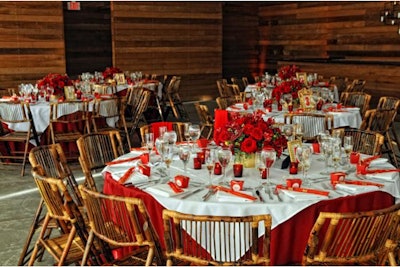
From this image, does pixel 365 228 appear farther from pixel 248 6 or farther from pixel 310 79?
pixel 248 6

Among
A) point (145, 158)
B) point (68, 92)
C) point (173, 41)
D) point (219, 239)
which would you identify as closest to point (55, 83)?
point (68, 92)

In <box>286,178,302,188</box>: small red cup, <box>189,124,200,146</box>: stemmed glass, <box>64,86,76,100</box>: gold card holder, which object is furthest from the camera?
<box>64,86,76,100</box>: gold card holder

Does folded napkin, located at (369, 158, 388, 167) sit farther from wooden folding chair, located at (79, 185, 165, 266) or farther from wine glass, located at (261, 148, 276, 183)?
wooden folding chair, located at (79, 185, 165, 266)

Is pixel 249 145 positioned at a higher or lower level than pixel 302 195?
higher

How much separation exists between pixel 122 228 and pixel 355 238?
117 centimetres

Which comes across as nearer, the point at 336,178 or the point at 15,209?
the point at 336,178

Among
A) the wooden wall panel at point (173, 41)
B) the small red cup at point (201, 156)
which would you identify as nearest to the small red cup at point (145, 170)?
the small red cup at point (201, 156)

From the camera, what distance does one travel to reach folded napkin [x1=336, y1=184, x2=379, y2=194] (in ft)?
9.42

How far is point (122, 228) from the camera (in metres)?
2.75

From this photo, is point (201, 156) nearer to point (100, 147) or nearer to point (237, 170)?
point (237, 170)

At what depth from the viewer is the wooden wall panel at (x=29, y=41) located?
35.0 ft

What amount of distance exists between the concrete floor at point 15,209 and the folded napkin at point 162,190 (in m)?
1.26

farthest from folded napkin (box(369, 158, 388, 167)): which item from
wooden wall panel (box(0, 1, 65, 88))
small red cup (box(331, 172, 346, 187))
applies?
wooden wall panel (box(0, 1, 65, 88))

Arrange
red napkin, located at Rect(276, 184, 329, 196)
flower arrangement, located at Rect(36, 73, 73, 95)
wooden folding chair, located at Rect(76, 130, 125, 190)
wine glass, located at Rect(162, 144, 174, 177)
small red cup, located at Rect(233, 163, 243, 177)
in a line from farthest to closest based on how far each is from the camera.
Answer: flower arrangement, located at Rect(36, 73, 73, 95)
wooden folding chair, located at Rect(76, 130, 125, 190)
wine glass, located at Rect(162, 144, 174, 177)
small red cup, located at Rect(233, 163, 243, 177)
red napkin, located at Rect(276, 184, 329, 196)
